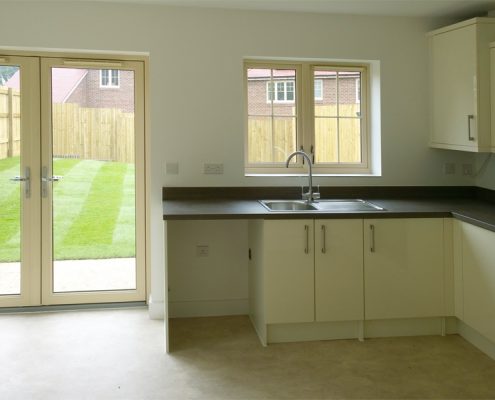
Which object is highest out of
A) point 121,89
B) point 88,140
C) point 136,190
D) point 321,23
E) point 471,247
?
point 321,23

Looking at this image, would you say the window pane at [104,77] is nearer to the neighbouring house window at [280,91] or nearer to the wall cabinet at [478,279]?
the neighbouring house window at [280,91]

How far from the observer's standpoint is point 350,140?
16.1 ft

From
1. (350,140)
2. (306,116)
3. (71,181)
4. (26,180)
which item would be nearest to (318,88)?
(306,116)

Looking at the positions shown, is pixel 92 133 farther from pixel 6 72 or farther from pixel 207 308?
pixel 207 308

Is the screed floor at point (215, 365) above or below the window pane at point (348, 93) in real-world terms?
below

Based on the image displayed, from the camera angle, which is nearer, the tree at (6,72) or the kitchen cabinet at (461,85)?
the kitchen cabinet at (461,85)

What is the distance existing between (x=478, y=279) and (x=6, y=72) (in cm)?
354

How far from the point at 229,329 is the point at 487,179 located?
2.27 meters

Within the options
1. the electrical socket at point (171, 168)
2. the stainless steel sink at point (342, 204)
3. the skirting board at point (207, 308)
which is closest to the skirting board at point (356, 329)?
the skirting board at point (207, 308)

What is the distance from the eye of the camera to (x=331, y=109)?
4863 mm

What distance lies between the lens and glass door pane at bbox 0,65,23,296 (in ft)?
14.7

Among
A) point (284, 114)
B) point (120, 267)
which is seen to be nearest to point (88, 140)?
point (120, 267)

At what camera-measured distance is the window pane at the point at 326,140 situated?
486 centimetres

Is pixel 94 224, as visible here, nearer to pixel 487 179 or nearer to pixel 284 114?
pixel 284 114
